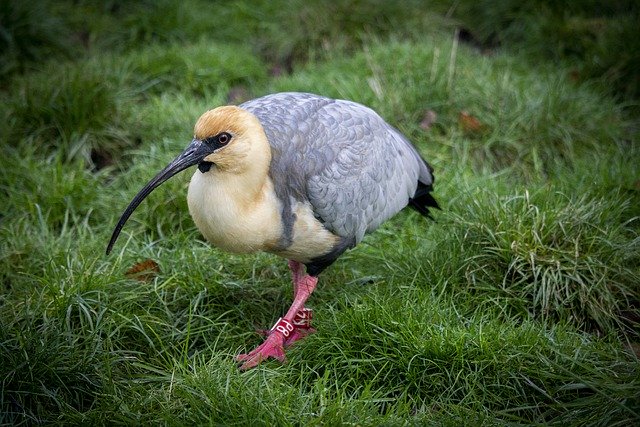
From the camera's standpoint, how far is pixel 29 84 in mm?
5625

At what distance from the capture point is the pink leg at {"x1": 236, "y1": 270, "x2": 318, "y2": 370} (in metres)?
3.72

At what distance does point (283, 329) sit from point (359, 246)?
3.02ft

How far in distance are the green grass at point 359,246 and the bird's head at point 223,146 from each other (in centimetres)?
83

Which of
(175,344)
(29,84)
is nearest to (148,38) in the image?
(29,84)

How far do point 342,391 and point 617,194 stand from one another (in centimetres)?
218

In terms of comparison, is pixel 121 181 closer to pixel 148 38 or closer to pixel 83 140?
pixel 83 140

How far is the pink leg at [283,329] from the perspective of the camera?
3719 millimetres

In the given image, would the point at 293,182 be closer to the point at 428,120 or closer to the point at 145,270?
the point at 145,270

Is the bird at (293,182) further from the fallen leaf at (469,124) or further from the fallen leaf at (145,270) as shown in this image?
the fallen leaf at (469,124)

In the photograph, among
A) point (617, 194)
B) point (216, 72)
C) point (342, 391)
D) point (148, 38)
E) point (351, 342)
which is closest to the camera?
point (342, 391)

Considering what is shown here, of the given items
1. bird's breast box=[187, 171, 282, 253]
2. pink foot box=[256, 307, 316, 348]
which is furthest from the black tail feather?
bird's breast box=[187, 171, 282, 253]

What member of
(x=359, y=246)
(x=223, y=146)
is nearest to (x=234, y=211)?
(x=223, y=146)

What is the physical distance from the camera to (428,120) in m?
5.57

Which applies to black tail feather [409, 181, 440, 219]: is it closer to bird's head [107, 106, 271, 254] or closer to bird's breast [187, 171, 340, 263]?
bird's breast [187, 171, 340, 263]
